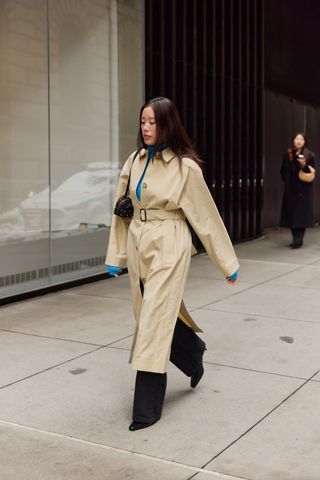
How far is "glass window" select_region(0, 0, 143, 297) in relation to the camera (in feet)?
25.9

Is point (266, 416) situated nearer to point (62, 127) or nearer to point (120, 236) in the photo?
point (120, 236)

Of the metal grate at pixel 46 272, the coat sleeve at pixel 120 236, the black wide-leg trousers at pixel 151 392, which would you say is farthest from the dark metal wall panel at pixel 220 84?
the black wide-leg trousers at pixel 151 392

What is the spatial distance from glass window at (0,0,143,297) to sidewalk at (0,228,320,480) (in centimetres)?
77

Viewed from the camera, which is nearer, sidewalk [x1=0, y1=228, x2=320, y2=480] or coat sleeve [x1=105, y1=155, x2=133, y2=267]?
sidewalk [x1=0, y1=228, x2=320, y2=480]

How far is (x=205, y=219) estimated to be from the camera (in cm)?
431

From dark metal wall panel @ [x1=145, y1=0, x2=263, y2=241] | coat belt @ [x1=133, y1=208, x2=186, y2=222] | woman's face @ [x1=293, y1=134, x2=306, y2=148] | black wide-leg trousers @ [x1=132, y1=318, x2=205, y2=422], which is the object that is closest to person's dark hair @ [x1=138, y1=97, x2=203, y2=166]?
coat belt @ [x1=133, y1=208, x2=186, y2=222]

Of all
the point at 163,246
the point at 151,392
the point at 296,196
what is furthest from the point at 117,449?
the point at 296,196

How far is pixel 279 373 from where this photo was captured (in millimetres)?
5125

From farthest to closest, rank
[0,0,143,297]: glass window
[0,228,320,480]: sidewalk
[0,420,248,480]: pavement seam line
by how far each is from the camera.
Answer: [0,0,143,297]: glass window < [0,228,320,480]: sidewalk < [0,420,248,480]: pavement seam line

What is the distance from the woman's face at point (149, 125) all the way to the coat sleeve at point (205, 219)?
0.94 feet

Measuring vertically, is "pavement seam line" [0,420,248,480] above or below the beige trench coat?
below

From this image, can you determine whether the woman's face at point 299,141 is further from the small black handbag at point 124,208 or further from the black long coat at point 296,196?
the small black handbag at point 124,208

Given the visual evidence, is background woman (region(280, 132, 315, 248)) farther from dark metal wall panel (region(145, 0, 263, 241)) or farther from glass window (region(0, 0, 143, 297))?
glass window (region(0, 0, 143, 297))

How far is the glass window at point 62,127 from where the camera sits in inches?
311
